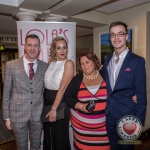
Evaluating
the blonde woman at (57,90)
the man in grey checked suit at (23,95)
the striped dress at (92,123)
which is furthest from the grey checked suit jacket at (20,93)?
the striped dress at (92,123)

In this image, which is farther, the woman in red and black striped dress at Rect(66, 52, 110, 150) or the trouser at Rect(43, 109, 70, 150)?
the trouser at Rect(43, 109, 70, 150)

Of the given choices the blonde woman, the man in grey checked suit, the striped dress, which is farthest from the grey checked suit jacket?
the striped dress

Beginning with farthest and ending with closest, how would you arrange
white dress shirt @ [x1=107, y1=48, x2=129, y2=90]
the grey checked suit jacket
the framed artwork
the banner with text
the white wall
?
the framed artwork < the white wall < the banner with text < the grey checked suit jacket < white dress shirt @ [x1=107, y1=48, x2=129, y2=90]

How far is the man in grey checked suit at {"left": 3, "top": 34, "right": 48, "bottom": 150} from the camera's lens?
1677 mm

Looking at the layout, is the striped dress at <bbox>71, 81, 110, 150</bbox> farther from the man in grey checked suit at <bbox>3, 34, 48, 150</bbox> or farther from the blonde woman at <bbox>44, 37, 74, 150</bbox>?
the man in grey checked suit at <bbox>3, 34, 48, 150</bbox>

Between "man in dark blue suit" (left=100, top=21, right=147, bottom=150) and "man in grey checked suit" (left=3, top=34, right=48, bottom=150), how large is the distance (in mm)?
757

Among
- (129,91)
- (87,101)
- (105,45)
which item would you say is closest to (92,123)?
(87,101)

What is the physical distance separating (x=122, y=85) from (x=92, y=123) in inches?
19.3

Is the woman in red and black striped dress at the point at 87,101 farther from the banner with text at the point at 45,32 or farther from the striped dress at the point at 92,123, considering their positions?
the banner with text at the point at 45,32

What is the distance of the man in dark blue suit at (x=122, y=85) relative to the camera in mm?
1394

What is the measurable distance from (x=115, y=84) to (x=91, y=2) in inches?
53.9

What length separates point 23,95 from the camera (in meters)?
1.68

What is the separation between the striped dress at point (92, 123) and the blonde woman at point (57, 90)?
0.19m

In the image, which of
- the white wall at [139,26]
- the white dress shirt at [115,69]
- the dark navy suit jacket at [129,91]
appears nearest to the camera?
the dark navy suit jacket at [129,91]
